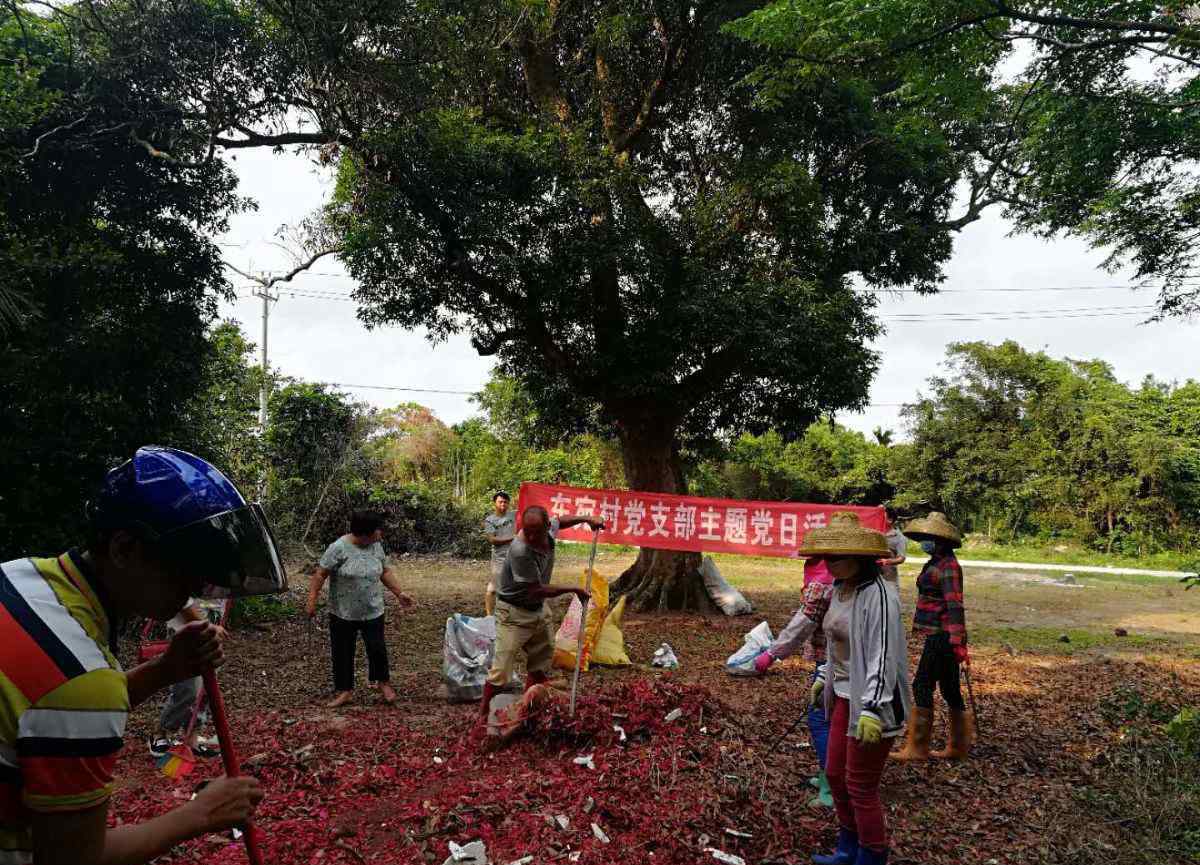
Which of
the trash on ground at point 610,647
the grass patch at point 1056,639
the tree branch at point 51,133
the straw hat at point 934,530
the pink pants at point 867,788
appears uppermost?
the tree branch at point 51,133

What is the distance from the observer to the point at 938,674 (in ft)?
16.4

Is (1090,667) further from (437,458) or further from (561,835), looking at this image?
(437,458)

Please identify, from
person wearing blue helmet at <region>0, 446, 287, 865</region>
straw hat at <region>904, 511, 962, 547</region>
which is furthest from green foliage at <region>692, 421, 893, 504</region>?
person wearing blue helmet at <region>0, 446, 287, 865</region>

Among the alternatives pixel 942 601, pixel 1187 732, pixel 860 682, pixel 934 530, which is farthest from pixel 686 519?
pixel 860 682

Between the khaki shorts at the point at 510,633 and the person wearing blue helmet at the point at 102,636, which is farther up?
the person wearing blue helmet at the point at 102,636

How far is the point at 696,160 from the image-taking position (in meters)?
11.1

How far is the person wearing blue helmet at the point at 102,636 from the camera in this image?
1.24m

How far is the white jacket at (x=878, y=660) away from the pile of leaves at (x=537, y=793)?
102 centimetres

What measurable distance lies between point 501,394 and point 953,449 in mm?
15536

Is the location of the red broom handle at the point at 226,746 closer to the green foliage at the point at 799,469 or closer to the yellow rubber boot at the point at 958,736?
the yellow rubber boot at the point at 958,736

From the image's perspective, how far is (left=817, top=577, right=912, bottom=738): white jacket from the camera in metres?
3.12

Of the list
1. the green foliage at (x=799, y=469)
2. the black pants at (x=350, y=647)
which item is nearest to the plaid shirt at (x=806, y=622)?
the black pants at (x=350, y=647)

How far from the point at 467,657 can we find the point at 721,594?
556 cm

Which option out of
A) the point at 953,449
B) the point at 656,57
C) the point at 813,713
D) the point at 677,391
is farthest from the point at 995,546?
the point at 813,713
